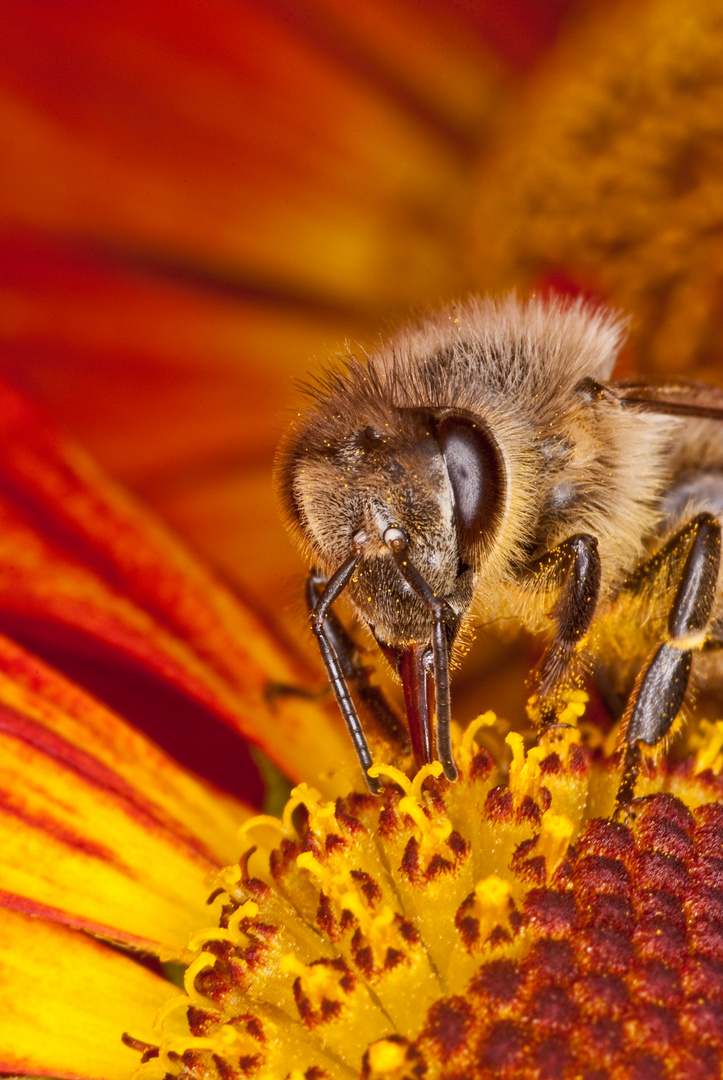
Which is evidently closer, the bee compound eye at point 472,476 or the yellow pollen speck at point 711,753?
the bee compound eye at point 472,476

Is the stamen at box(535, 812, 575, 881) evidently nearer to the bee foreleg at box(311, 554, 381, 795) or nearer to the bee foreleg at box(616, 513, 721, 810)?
the bee foreleg at box(616, 513, 721, 810)

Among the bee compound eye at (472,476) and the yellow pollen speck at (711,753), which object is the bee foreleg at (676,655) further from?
the bee compound eye at (472,476)

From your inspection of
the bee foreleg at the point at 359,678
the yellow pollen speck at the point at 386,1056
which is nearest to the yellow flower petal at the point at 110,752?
the bee foreleg at the point at 359,678

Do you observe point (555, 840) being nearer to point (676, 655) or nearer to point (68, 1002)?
point (676, 655)

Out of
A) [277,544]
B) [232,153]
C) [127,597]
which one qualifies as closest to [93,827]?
[127,597]

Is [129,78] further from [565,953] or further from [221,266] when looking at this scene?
[565,953]

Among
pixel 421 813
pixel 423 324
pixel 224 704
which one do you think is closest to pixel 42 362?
pixel 224 704
